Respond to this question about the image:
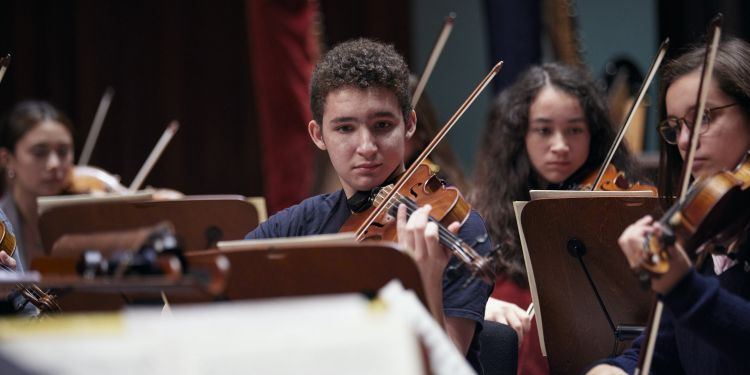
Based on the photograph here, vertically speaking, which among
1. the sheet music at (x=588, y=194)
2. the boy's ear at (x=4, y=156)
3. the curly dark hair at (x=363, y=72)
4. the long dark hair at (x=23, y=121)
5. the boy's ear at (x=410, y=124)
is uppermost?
the long dark hair at (x=23, y=121)

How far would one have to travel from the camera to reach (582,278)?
1.72 meters

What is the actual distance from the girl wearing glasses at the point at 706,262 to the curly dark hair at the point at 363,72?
0.46 metres

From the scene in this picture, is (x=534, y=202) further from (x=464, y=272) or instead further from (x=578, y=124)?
(x=578, y=124)

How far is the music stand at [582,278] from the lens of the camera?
1661 mm

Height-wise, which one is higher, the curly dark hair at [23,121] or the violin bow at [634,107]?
the curly dark hair at [23,121]

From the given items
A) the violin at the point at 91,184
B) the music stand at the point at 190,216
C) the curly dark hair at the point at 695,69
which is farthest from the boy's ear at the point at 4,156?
the curly dark hair at the point at 695,69

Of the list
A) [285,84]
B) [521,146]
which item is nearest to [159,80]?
[285,84]

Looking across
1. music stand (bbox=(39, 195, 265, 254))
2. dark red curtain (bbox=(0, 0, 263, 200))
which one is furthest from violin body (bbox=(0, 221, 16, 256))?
dark red curtain (bbox=(0, 0, 263, 200))

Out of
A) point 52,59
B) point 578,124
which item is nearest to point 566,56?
point 578,124

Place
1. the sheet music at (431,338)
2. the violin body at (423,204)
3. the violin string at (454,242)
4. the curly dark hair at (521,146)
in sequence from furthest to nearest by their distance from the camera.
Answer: the curly dark hair at (521,146)
the violin body at (423,204)
the violin string at (454,242)
the sheet music at (431,338)

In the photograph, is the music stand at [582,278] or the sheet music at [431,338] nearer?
the sheet music at [431,338]

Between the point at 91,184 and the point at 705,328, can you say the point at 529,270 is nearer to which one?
the point at 705,328

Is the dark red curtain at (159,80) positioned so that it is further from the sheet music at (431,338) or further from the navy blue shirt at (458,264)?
the sheet music at (431,338)

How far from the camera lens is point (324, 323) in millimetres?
894
